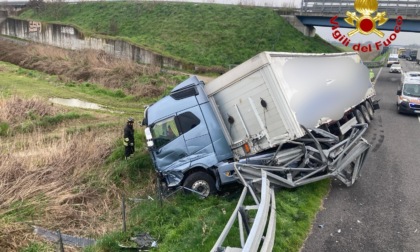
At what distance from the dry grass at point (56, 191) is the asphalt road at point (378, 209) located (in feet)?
14.5

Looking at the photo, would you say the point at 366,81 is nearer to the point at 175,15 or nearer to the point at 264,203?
the point at 264,203

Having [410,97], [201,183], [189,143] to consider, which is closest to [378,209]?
[201,183]

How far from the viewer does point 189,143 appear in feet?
30.3

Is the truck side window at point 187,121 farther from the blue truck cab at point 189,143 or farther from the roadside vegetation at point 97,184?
the roadside vegetation at point 97,184

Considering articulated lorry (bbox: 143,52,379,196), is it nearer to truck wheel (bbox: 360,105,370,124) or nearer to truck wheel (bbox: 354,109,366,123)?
truck wheel (bbox: 354,109,366,123)

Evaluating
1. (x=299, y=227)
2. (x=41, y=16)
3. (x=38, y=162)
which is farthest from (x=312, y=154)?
(x=41, y=16)

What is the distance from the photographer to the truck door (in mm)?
9289

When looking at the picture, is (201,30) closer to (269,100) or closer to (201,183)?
(269,100)

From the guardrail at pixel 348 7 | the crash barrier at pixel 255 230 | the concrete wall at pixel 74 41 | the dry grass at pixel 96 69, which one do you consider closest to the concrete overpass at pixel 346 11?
the guardrail at pixel 348 7

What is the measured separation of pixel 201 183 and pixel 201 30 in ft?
102

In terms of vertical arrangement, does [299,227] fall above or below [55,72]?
below

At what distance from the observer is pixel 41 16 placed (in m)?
51.9

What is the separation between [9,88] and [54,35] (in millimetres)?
18837

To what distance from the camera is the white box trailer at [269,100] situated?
8.69 m
